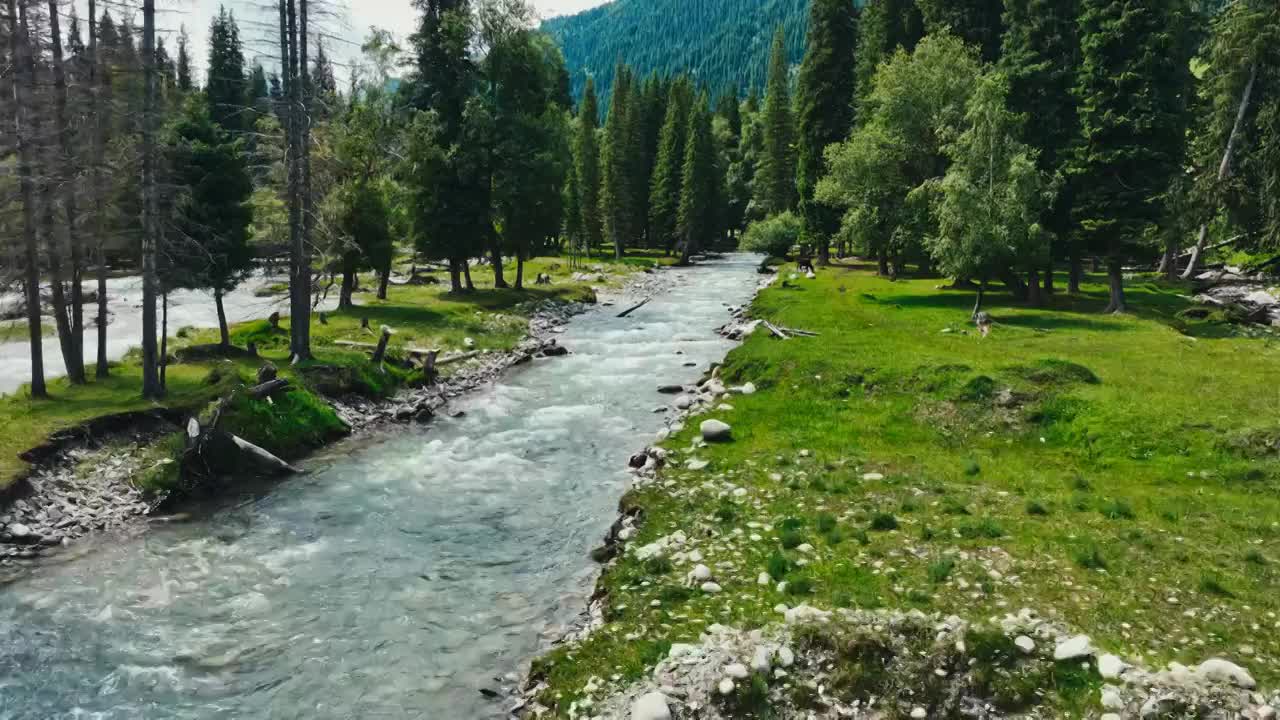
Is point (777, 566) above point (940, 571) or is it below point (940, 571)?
below

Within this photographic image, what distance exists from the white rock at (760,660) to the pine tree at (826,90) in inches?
2212

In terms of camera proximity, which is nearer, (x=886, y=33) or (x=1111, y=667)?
(x=1111, y=667)

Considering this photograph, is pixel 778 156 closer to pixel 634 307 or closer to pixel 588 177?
pixel 588 177

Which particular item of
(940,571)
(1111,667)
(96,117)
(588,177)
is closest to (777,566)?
(940,571)

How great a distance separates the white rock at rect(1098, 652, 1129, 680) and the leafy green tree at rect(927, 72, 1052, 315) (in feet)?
92.8

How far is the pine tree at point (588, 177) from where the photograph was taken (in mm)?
91062

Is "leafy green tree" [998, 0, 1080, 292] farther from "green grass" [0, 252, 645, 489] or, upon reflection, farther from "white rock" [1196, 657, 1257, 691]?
"white rock" [1196, 657, 1257, 691]

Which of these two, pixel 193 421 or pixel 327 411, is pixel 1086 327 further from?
pixel 193 421

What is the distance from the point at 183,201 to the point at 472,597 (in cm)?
1852

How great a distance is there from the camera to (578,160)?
9350 centimetres

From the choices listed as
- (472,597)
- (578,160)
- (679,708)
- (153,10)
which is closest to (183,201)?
(153,10)

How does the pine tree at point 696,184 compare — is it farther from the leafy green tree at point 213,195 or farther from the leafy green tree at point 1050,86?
the leafy green tree at point 213,195

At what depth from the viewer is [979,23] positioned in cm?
5162

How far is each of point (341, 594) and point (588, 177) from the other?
276 ft
